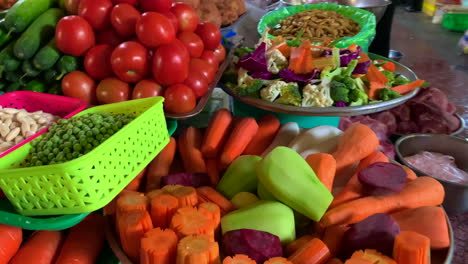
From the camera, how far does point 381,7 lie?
2.60 m

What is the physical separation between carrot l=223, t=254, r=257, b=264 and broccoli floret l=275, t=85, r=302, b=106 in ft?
2.52

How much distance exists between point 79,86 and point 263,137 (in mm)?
617

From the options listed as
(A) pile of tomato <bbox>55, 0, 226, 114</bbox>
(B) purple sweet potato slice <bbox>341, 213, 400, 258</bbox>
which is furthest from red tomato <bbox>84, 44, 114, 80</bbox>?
(B) purple sweet potato slice <bbox>341, 213, 400, 258</bbox>

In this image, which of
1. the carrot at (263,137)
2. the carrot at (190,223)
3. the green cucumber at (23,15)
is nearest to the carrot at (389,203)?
the carrot at (190,223)

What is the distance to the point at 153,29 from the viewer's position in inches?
44.5

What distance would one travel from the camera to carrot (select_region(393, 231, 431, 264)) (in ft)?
2.45

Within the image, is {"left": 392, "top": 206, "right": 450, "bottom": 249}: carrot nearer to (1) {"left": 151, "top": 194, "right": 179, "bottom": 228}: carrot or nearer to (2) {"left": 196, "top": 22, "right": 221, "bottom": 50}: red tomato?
(1) {"left": 151, "top": 194, "right": 179, "bottom": 228}: carrot

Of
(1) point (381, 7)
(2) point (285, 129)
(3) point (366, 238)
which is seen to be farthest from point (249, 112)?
(1) point (381, 7)

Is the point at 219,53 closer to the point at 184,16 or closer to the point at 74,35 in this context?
the point at 184,16

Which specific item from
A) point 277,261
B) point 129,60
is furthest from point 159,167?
point 277,261

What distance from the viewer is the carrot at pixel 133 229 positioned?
83 cm

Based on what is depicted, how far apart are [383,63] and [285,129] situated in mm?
767

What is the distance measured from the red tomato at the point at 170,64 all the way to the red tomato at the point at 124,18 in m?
0.13

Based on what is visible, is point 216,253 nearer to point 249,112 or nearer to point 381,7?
point 249,112
